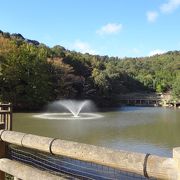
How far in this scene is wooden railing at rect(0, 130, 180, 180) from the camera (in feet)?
5.76

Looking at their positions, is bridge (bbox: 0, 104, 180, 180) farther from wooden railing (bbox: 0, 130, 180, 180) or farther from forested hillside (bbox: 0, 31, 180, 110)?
forested hillside (bbox: 0, 31, 180, 110)

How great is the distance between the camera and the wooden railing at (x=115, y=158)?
5.76ft

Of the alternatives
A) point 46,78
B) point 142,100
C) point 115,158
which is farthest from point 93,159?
point 142,100

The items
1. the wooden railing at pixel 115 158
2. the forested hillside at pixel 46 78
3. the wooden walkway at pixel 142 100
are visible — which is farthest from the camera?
the wooden walkway at pixel 142 100

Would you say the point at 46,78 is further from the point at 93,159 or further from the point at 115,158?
the point at 115,158

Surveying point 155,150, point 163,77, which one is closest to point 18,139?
point 155,150

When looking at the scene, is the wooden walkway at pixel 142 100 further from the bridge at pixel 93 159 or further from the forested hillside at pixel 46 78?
the bridge at pixel 93 159

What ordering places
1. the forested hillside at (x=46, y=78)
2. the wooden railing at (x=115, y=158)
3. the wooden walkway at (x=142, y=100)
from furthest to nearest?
1. the wooden walkway at (x=142, y=100)
2. the forested hillside at (x=46, y=78)
3. the wooden railing at (x=115, y=158)

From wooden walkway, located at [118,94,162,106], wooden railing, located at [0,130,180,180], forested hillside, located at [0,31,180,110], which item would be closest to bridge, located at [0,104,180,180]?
wooden railing, located at [0,130,180,180]

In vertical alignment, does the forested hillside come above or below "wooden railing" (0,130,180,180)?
above

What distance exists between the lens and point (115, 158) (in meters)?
2.00

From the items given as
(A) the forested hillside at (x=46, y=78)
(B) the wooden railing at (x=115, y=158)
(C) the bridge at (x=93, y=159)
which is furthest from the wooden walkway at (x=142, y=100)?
(B) the wooden railing at (x=115, y=158)

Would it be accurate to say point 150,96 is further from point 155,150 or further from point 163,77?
point 155,150

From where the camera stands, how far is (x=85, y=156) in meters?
2.20
